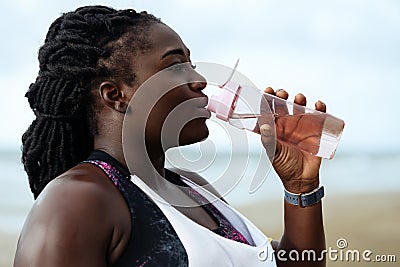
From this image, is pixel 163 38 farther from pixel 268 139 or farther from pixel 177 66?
pixel 268 139

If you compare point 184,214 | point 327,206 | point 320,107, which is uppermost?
point 320,107

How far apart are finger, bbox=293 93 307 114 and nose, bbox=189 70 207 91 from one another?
0.30 metres

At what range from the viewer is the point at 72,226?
3.34 ft

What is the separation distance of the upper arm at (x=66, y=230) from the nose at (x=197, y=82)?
30 centimetres

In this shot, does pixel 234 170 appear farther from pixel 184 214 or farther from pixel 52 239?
pixel 52 239

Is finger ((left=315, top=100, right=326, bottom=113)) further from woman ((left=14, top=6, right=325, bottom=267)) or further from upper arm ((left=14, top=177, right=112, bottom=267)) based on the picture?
upper arm ((left=14, top=177, right=112, bottom=267))

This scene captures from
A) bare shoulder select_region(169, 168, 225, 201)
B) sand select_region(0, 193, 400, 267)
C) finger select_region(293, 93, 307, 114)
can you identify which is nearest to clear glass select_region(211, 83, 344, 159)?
finger select_region(293, 93, 307, 114)

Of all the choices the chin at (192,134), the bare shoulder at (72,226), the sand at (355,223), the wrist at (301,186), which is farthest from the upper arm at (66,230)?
the sand at (355,223)

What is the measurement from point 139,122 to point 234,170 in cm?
21

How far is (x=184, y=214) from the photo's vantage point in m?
1.25

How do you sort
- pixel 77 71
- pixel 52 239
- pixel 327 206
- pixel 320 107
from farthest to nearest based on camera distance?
pixel 327 206 < pixel 320 107 < pixel 77 71 < pixel 52 239

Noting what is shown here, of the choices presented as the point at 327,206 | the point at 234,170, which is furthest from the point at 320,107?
the point at 327,206

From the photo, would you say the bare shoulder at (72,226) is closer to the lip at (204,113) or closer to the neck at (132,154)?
the neck at (132,154)

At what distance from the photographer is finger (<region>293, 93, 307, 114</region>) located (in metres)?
1.49
